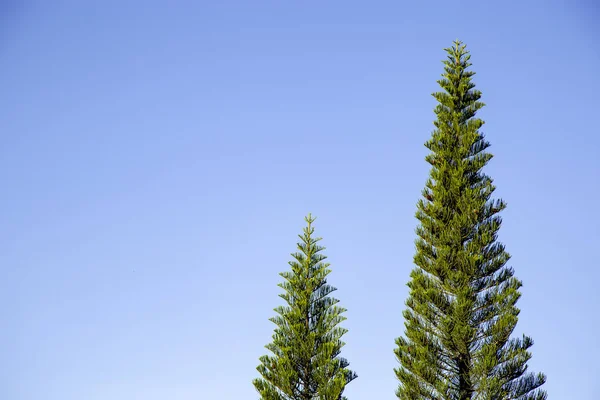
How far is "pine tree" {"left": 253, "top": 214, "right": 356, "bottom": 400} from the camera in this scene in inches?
664

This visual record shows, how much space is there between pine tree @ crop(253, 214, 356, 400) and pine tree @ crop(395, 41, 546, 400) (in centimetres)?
147

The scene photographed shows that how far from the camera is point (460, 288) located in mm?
16594

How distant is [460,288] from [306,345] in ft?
12.0

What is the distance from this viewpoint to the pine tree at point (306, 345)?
16859 mm

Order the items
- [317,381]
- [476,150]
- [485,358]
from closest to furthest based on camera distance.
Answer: [485,358]
[317,381]
[476,150]

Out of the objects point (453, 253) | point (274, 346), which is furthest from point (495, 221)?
point (274, 346)

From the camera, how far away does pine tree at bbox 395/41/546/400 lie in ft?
51.5

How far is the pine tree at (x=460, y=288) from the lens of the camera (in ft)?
51.5

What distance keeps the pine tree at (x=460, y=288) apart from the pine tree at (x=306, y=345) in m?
1.47

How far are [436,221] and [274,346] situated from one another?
15.4 ft

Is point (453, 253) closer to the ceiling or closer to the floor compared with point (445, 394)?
closer to the ceiling

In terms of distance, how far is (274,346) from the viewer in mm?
17328

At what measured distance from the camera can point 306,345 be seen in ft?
56.4

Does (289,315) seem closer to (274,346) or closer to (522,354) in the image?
(274,346)
